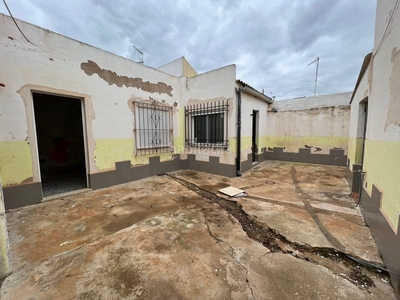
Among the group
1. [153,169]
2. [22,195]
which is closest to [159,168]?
[153,169]

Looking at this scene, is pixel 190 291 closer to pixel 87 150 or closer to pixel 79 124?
pixel 87 150

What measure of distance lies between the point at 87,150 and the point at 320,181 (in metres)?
5.95

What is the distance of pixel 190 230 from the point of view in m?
2.08

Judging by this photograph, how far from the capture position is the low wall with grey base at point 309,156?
240 inches

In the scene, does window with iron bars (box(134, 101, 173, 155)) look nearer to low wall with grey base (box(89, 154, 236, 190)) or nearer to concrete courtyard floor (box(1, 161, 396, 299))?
low wall with grey base (box(89, 154, 236, 190))

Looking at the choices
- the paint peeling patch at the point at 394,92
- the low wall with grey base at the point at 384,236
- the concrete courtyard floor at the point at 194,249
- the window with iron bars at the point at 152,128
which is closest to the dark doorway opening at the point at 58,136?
the window with iron bars at the point at 152,128

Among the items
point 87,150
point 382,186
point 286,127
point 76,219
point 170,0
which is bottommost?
point 76,219

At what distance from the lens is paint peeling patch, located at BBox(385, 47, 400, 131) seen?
1.43 metres

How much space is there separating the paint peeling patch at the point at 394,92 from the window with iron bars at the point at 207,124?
129 inches

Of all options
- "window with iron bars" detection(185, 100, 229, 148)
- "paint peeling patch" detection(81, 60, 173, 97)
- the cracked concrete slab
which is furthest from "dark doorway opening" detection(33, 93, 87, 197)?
the cracked concrete slab

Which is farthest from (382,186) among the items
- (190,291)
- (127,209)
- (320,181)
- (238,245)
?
(127,209)

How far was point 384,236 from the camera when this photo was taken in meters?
1.56

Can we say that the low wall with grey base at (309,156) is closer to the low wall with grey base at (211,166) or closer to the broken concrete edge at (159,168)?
the broken concrete edge at (159,168)

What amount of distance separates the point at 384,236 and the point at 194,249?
1911 millimetres
